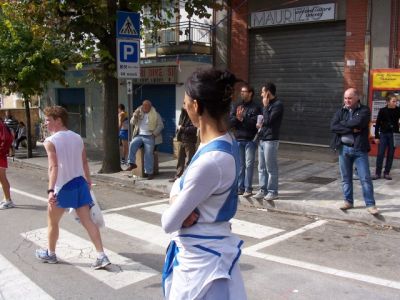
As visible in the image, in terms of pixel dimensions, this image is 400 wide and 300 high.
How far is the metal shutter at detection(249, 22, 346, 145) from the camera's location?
472 inches

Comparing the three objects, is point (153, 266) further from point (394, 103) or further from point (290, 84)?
point (290, 84)

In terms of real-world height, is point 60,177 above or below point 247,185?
above

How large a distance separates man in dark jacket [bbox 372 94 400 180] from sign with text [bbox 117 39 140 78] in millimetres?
5289

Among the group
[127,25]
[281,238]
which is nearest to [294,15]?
[127,25]

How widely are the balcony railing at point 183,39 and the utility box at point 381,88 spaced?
17.2ft

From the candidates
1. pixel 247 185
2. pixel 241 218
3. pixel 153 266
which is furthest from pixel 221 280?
pixel 247 185

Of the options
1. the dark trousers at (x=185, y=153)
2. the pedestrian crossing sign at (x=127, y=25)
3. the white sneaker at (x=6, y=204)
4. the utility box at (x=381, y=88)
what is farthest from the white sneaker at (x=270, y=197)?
the pedestrian crossing sign at (x=127, y=25)

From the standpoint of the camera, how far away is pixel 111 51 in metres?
11.4

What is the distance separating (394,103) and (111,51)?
633cm

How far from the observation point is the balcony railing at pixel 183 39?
45.5ft

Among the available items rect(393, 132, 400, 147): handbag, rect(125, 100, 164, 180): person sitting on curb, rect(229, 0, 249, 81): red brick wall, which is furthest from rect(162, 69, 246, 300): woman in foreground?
rect(229, 0, 249, 81): red brick wall

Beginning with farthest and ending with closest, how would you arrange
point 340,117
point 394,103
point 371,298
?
1. point 394,103
2. point 340,117
3. point 371,298

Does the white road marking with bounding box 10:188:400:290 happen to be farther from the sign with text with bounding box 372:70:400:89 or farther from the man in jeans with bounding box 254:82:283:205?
the sign with text with bounding box 372:70:400:89

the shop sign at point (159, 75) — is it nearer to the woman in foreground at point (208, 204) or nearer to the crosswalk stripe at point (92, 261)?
the crosswalk stripe at point (92, 261)
